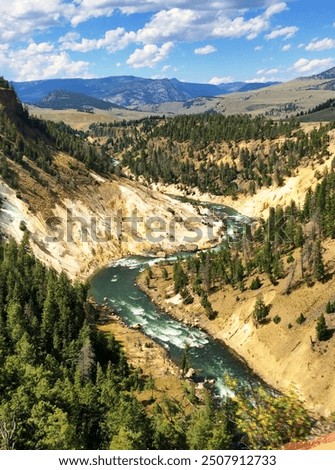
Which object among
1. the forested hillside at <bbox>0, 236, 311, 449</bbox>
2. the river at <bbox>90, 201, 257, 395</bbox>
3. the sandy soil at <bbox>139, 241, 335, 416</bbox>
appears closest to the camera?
the forested hillside at <bbox>0, 236, 311, 449</bbox>

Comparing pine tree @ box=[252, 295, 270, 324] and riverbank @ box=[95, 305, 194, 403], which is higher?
pine tree @ box=[252, 295, 270, 324]

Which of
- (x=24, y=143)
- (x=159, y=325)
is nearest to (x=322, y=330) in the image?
(x=159, y=325)

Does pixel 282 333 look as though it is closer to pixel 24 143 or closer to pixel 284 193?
pixel 284 193

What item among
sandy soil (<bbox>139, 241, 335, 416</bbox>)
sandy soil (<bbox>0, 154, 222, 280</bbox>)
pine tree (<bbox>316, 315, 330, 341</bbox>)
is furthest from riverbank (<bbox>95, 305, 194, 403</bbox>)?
sandy soil (<bbox>0, 154, 222, 280</bbox>)

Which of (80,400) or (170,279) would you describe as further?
(170,279)

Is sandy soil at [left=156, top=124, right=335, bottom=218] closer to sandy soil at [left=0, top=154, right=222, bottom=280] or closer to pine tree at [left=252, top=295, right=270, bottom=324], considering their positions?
sandy soil at [left=0, top=154, right=222, bottom=280]

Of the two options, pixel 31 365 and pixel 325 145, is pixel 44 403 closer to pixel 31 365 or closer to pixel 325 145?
pixel 31 365
